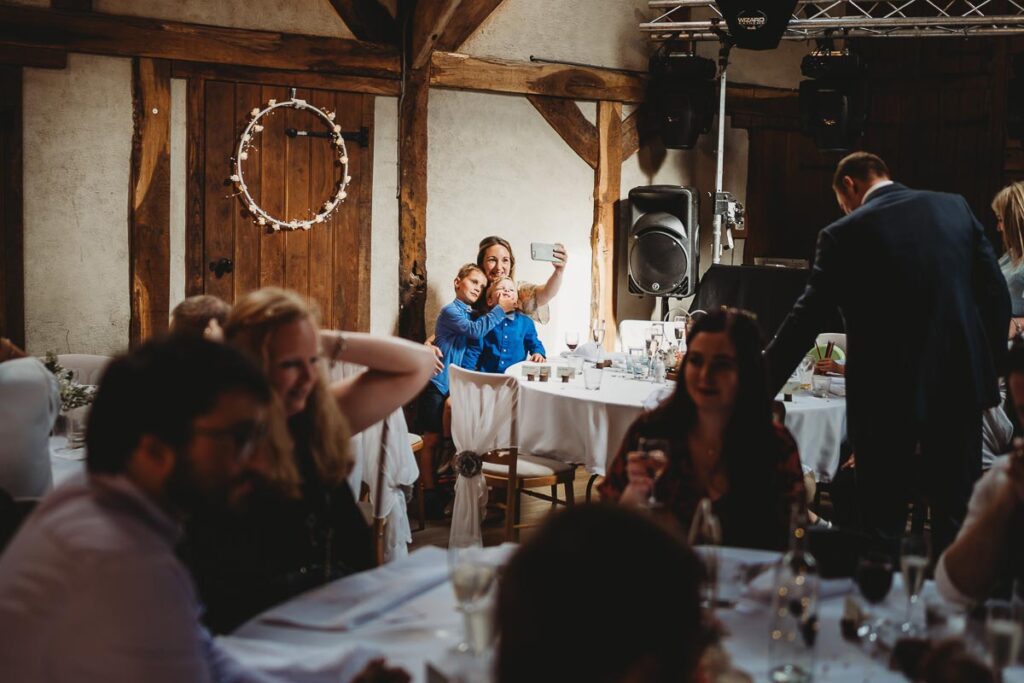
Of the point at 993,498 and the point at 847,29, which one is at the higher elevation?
the point at 847,29

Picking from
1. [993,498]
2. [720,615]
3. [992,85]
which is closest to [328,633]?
[720,615]

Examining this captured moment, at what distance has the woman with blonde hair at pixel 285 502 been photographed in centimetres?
176

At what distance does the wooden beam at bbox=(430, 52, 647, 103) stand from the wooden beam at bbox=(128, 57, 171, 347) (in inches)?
67.8

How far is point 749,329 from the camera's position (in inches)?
93.4

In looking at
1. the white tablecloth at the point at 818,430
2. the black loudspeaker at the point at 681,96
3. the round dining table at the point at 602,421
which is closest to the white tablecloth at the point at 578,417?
the round dining table at the point at 602,421

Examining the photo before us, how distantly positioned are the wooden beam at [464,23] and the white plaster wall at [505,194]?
12.4 inches

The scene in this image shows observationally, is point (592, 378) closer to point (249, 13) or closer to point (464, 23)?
point (464, 23)

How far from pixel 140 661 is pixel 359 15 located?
564 cm

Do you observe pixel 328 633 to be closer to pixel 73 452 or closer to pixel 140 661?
pixel 140 661

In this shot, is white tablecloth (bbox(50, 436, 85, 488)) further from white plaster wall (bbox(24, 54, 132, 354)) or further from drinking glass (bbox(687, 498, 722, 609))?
white plaster wall (bbox(24, 54, 132, 354))

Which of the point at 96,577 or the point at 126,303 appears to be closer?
the point at 96,577

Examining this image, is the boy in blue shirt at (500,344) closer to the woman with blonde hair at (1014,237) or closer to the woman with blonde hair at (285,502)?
the woman with blonde hair at (1014,237)

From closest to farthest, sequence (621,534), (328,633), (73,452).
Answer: (621,534) < (328,633) < (73,452)

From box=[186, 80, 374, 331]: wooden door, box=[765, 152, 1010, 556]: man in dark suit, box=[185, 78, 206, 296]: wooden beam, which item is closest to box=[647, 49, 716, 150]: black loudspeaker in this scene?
box=[186, 80, 374, 331]: wooden door
